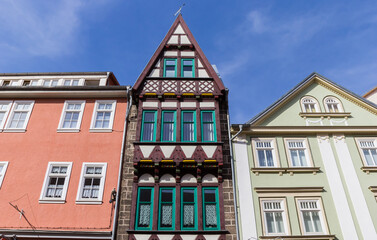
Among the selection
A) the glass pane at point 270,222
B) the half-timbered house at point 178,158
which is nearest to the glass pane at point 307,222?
the glass pane at point 270,222

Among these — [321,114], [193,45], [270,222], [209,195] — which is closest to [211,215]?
[209,195]

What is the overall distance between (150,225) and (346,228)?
27.8 ft

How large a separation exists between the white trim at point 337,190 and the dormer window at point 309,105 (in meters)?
1.76

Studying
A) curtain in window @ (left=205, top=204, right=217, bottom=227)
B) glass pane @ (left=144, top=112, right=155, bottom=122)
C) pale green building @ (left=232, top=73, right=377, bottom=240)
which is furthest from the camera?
glass pane @ (left=144, top=112, right=155, bottom=122)

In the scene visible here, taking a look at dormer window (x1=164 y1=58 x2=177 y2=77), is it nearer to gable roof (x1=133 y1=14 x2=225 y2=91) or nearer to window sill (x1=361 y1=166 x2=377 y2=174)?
gable roof (x1=133 y1=14 x2=225 y2=91)

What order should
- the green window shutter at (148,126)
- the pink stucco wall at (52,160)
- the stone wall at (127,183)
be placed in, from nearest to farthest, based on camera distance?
the stone wall at (127,183) < the pink stucco wall at (52,160) < the green window shutter at (148,126)

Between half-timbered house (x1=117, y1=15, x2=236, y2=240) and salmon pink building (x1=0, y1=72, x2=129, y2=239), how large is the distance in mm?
978

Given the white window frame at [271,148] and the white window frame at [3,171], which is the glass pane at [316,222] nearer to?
the white window frame at [271,148]

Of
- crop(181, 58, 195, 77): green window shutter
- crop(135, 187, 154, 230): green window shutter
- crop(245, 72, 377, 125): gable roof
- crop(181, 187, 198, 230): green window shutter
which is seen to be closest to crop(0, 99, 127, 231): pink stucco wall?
crop(135, 187, 154, 230): green window shutter

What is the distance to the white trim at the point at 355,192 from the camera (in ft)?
42.5

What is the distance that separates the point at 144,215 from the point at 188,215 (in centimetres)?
192

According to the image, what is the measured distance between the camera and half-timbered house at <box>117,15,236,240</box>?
12.9 metres

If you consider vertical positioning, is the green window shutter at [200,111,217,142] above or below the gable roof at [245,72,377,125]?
below

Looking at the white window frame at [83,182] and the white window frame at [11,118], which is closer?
the white window frame at [83,182]
